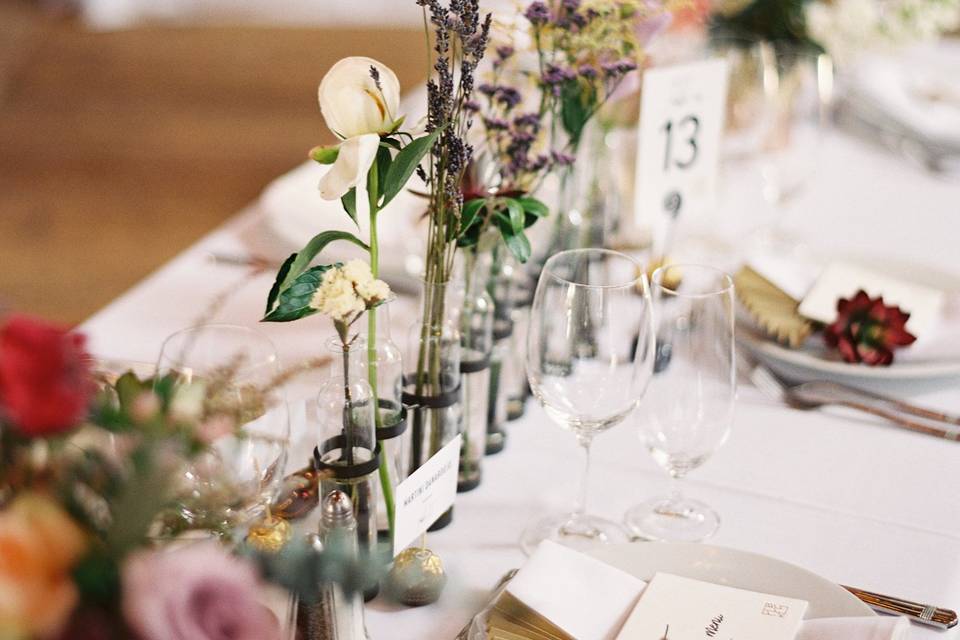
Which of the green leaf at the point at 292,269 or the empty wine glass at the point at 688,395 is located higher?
the green leaf at the point at 292,269

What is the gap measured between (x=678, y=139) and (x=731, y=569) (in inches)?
28.6

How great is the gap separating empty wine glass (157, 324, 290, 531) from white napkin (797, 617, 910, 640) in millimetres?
460

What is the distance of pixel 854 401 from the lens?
4.24ft

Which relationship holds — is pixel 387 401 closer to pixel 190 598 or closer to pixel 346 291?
pixel 346 291

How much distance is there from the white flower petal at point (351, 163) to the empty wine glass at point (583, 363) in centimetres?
24

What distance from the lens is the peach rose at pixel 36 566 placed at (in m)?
0.46

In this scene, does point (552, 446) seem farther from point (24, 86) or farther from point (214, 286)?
point (24, 86)

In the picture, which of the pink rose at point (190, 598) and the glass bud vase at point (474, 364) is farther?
the glass bud vase at point (474, 364)

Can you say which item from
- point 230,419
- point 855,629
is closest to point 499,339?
point 855,629

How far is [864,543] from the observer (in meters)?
1.05

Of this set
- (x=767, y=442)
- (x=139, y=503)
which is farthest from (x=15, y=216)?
(x=139, y=503)

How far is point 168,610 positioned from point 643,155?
109 cm

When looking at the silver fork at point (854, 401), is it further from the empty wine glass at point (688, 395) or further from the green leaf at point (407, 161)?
the green leaf at point (407, 161)

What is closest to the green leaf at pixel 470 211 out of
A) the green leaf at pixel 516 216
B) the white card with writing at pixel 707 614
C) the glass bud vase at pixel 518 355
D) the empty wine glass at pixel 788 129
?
the green leaf at pixel 516 216
